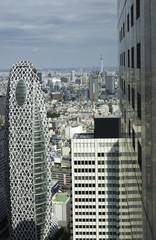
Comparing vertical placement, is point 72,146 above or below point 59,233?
above

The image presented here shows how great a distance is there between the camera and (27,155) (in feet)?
79.9

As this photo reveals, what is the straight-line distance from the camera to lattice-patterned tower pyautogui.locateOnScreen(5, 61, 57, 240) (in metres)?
24.0

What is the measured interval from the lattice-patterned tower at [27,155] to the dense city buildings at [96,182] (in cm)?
1111

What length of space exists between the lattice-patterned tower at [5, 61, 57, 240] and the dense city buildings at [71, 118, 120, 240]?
36.4 ft

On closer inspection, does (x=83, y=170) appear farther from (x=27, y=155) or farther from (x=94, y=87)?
(x=94, y=87)

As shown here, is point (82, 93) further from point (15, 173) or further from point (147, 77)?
point (147, 77)

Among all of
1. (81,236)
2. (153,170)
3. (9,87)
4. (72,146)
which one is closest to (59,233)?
(9,87)

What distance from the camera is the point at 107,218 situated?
13.3m

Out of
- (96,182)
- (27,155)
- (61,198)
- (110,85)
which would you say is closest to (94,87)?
(110,85)

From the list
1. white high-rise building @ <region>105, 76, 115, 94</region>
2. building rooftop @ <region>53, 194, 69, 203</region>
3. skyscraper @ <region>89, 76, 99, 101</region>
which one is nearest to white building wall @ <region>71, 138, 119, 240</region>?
building rooftop @ <region>53, 194, 69, 203</region>

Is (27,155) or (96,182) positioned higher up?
(96,182)

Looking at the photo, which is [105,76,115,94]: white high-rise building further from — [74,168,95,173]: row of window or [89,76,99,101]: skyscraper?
[74,168,95,173]: row of window

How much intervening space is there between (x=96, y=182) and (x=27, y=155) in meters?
12.1

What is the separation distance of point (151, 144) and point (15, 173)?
24.0 m
